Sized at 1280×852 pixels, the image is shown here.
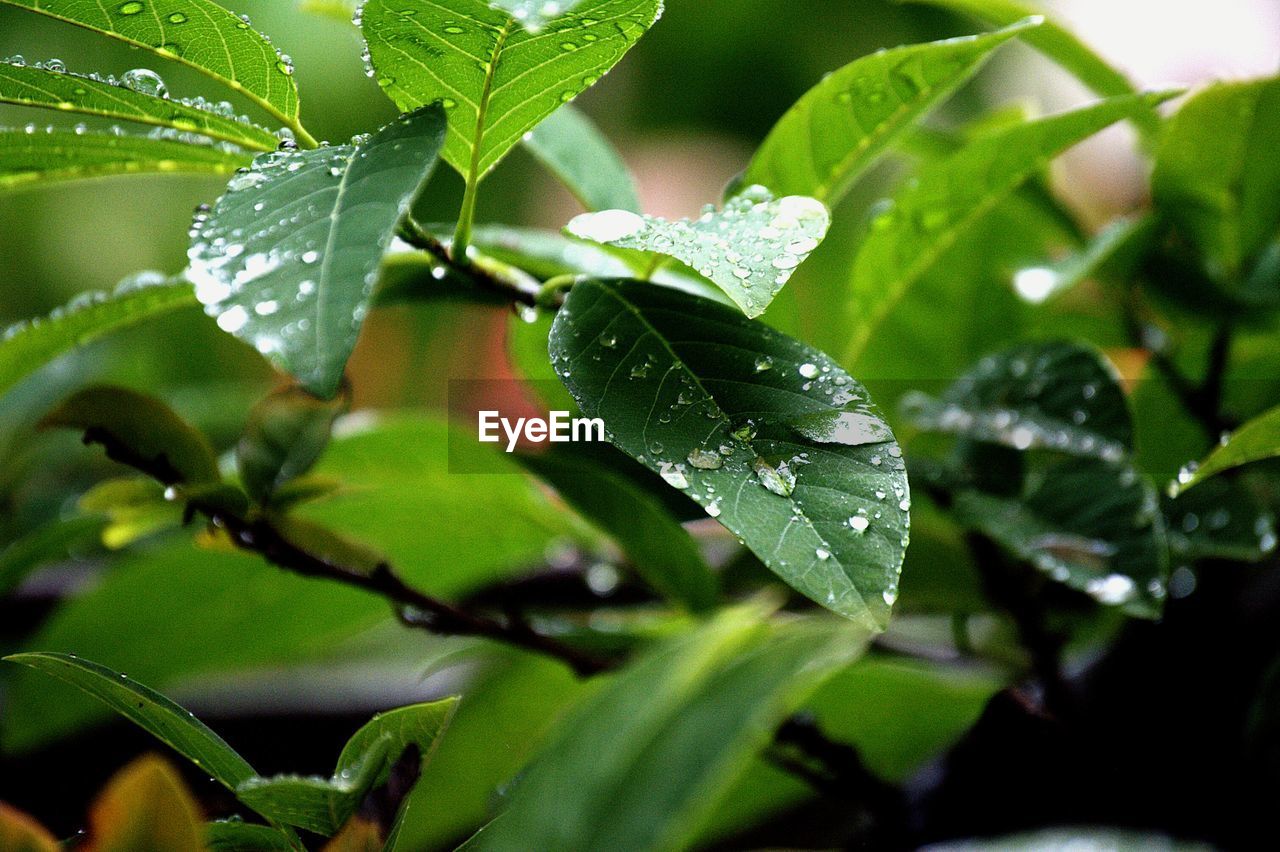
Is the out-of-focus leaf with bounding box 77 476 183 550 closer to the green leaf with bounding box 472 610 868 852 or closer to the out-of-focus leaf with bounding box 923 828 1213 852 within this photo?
the green leaf with bounding box 472 610 868 852

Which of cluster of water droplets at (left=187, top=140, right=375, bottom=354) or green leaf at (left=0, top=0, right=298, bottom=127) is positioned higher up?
green leaf at (left=0, top=0, right=298, bottom=127)

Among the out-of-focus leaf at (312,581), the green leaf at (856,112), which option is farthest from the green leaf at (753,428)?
the out-of-focus leaf at (312,581)

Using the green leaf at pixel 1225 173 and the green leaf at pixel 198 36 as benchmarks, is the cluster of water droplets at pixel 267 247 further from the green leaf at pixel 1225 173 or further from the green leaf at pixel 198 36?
the green leaf at pixel 1225 173

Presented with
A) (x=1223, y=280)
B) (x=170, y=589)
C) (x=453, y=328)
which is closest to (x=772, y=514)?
(x=1223, y=280)

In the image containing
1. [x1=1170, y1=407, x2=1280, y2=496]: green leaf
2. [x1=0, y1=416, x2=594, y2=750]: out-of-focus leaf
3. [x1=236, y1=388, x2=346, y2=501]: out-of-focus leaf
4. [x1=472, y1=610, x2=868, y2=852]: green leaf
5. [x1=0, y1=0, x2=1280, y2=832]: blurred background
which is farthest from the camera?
[x1=0, y1=0, x2=1280, y2=832]: blurred background

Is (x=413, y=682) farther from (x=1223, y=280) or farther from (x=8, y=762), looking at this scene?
(x=1223, y=280)

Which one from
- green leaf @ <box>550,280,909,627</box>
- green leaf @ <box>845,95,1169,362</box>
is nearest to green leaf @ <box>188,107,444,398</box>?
green leaf @ <box>550,280,909,627</box>

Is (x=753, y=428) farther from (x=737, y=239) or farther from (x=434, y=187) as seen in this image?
(x=434, y=187)
